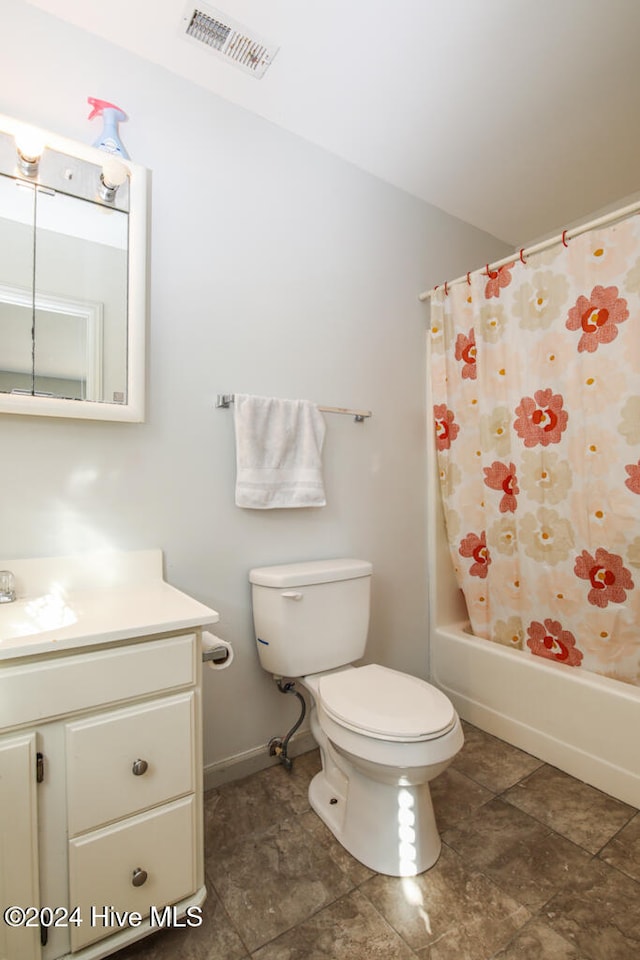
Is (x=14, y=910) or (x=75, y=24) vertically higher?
(x=75, y=24)

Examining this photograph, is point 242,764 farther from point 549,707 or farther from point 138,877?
point 549,707

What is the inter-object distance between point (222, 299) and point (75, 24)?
2.65ft

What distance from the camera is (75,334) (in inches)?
51.3

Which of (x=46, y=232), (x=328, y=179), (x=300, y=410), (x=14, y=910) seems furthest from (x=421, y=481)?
(x=14, y=910)

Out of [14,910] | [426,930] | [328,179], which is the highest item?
[328,179]

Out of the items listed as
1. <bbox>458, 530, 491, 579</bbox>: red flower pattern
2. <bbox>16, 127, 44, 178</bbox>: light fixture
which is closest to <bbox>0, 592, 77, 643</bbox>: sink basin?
<bbox>16, 127, 44, 178</bbox>: light fixture

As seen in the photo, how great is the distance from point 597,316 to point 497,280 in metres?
0.42

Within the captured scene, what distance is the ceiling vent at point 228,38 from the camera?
1.32m

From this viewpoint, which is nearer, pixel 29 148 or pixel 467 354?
pixel 29 148

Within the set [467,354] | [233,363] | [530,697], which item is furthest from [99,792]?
[467,354]

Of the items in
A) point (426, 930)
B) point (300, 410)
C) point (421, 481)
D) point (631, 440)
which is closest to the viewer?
point (426, 930)

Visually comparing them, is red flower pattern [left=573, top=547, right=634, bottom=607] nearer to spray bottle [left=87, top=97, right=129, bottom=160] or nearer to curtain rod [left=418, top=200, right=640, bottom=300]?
curtain rod [left=418, top=200, right=640, bottom=300]

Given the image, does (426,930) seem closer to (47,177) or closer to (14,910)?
(14,910)

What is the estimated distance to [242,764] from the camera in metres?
1.60
